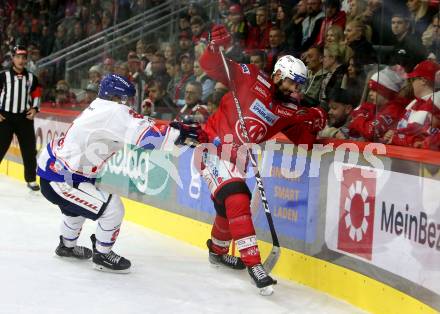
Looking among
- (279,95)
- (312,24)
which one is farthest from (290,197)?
(312,24)

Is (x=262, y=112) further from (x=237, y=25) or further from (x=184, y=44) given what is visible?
(x=184, y=44)

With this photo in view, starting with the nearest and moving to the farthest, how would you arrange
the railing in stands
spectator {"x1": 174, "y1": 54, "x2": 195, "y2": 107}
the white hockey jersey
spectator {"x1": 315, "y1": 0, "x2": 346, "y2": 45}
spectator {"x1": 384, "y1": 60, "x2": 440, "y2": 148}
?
spectator {"x1": 384, "y1": 60, "x2": 440, "y2": 148}
the white hockey jersey
spectator {"x1": 315, "y1": 0, "x2": 346, "y2": 45}
spectator {"x1": 174, "y1": 54, "x2": 195, "y2": 107}
the railing in stands

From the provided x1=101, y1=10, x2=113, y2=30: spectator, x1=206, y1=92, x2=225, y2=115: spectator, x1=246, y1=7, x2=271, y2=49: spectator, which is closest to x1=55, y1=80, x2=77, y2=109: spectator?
x1=101, y1=10, x2=113, y2=30: spectator

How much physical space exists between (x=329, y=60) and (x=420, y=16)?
2.98ft

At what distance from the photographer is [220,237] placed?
4457mm

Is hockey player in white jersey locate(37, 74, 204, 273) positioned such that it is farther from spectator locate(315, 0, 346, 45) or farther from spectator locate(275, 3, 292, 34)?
spectator locate(275, 3, 292, 34)

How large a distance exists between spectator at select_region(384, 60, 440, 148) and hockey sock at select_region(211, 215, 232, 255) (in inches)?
44.3

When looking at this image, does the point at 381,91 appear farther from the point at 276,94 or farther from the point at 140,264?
the point at 140,264

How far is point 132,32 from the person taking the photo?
283 inches

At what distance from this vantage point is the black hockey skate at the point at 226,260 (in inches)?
172

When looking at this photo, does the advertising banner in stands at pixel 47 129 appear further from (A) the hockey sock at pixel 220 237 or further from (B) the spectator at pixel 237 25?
(A) the hockey sock at pixel 220 237

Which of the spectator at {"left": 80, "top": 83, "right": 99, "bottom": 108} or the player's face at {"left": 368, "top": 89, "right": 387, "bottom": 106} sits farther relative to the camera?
the spectator at {"left": 80, "top": 83, "right": 99, "bottom": 108}

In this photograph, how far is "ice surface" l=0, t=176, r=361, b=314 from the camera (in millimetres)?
3504

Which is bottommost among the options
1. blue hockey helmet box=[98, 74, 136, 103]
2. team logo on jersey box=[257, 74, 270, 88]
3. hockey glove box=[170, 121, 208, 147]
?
hockey glove box=[170, 121, 208, 147]
